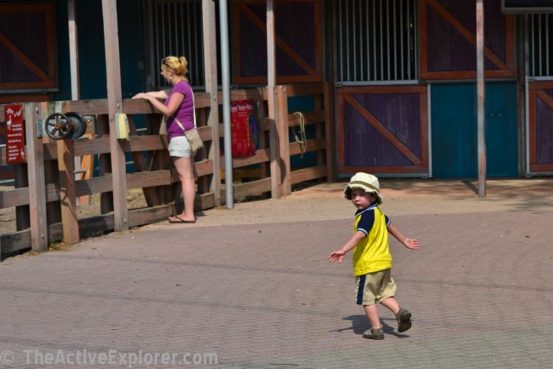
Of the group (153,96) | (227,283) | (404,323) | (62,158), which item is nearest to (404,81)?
(153,96)

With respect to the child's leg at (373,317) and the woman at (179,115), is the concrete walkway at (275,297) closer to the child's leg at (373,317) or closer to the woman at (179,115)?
the child's leg at (373,317)

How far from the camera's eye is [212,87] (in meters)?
15.3

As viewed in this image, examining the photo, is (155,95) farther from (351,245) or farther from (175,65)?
(351,245)

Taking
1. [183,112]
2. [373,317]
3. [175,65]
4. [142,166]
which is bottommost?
[373,317]

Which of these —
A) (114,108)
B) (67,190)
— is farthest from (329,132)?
(67,190)

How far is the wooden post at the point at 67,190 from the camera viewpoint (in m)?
12.2

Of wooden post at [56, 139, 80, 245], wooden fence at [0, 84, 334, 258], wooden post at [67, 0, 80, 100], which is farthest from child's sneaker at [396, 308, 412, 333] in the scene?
wooden post at [67, 0, 80, 100]

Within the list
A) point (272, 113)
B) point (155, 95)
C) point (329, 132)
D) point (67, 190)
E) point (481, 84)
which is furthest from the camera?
point (329, 132)

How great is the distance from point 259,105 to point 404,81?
3111 millimetres

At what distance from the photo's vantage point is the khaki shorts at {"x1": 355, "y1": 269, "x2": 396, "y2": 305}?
26.8 ft

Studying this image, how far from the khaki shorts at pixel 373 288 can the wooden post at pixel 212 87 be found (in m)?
7.31

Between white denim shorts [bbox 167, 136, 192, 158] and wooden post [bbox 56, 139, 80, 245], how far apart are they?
165 cm

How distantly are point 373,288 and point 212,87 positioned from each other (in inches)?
295

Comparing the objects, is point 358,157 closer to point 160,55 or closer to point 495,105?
point 495,105
